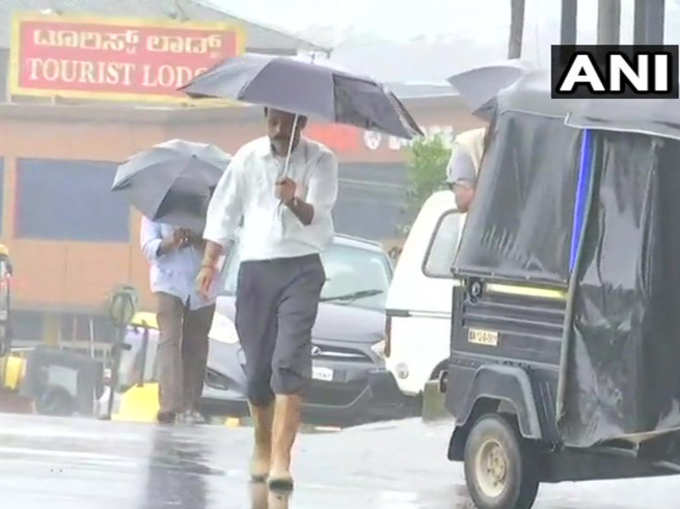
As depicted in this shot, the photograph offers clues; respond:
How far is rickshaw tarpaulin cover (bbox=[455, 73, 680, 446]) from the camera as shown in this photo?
7223 millimetres

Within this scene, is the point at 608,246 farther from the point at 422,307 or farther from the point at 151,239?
the point at 422,307

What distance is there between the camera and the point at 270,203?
29.2 ft

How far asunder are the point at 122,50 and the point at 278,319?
44.0 meters

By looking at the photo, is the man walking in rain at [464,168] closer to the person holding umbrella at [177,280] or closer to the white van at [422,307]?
the person holding umbrella at [177,280]

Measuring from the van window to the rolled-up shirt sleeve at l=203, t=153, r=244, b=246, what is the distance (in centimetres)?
602

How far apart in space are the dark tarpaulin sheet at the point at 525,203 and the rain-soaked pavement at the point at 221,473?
118 centimetres

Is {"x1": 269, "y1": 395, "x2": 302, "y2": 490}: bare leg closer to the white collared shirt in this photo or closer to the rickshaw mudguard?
the white collared shirt

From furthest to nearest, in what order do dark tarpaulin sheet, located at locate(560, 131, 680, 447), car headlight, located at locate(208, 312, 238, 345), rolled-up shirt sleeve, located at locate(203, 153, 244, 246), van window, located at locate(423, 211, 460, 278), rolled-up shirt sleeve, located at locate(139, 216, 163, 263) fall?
car headlight, located at locate(208, 312, 238, 345) < van window, located at locate(423, 211, 460, 278) < rolled-up shirt sleeve, located at locate(139, 216, 163, 263) < rolled-up shirt sleeve, located at locate(203, 153, 244, 246) < dark tarpaulin sheet, located at locate(560, 131, 680, 447)

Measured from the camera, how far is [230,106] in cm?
4172

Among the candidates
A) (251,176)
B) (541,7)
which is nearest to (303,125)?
(251,176)

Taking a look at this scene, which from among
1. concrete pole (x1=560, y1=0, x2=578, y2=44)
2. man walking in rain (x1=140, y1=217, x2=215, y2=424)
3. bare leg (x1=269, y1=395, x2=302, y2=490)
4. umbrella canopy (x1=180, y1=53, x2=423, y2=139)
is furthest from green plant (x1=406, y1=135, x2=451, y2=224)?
bare leg (x1=269, y1=395, x2=302, y2=490)

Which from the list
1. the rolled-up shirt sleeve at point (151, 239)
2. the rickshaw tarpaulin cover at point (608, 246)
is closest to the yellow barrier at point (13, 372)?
the rolled-up shirt sleeve at point (151, 239)

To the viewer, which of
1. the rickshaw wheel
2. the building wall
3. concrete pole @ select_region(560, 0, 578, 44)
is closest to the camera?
the rickshaw wheel

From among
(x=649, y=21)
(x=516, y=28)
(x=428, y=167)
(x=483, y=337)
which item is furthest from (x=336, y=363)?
(x=428, y=167)
